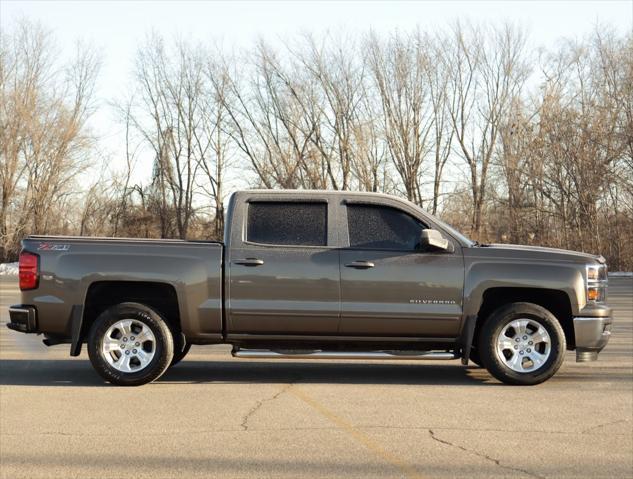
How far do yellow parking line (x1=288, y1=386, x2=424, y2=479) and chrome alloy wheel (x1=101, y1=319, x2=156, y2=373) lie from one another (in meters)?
1.59

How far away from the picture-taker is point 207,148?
2076 inches

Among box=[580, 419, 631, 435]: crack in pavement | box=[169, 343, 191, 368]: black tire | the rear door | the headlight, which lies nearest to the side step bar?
the rear door

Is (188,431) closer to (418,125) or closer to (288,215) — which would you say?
(288,215)

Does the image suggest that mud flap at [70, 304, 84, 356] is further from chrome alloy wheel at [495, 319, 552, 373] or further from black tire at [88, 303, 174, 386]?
chrome alloy wheel at [495, 319, 552, 373]

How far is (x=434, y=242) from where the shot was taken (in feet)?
28.0

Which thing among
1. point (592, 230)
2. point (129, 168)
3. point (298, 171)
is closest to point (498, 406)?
point (592, 230)

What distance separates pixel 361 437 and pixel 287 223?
10.6 ft

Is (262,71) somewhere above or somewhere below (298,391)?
above

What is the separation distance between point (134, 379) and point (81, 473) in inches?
133

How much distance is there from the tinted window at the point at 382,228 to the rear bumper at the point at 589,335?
1881 mm

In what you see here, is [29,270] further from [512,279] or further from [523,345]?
[523,345]

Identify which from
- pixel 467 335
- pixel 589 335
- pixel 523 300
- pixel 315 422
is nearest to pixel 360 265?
pixel 467 335

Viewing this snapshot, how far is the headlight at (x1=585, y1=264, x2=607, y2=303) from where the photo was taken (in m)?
8.82

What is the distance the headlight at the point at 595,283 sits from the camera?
8.82 meters
